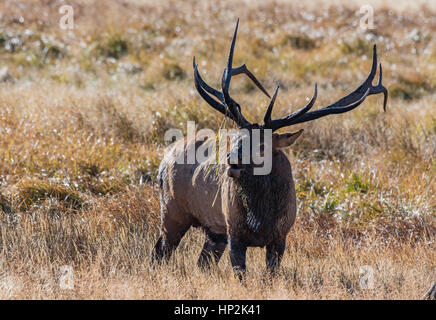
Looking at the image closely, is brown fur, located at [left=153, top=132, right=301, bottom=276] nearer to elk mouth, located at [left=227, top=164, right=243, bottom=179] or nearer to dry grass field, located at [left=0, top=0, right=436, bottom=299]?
elk mouth, located at [left=227, top=164, right=243, bottom=179]

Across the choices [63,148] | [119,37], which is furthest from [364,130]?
[119,37]

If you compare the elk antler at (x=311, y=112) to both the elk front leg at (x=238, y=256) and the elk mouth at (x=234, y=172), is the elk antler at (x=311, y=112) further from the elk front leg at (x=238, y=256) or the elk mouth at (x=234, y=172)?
the elk front leg at (x=238, y=256)

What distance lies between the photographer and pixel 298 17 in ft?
69.7

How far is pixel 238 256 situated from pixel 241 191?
54cm

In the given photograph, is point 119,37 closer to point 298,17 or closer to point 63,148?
point 298,17

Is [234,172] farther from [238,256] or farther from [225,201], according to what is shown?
[238,256]

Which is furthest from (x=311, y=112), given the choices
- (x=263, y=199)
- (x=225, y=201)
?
(x=225, y=201)

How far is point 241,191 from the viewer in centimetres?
506

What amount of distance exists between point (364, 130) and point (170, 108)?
3144mm

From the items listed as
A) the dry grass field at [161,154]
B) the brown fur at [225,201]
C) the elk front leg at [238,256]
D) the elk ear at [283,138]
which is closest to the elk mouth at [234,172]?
the brown fur at [225,201]

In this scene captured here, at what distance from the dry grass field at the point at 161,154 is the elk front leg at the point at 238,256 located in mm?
99

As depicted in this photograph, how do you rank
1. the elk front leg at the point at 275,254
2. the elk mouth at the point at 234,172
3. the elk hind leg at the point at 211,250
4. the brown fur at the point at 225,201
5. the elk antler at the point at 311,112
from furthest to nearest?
the elk hind leg at the point at 211,250
the elk front leg at the point at 275,254
the brown fur at the point at 225,201
the elk antler at the point at 311,112
the elk mouth at the point at 234,172

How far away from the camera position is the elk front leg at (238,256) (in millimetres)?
5125

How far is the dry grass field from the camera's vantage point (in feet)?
18.1
